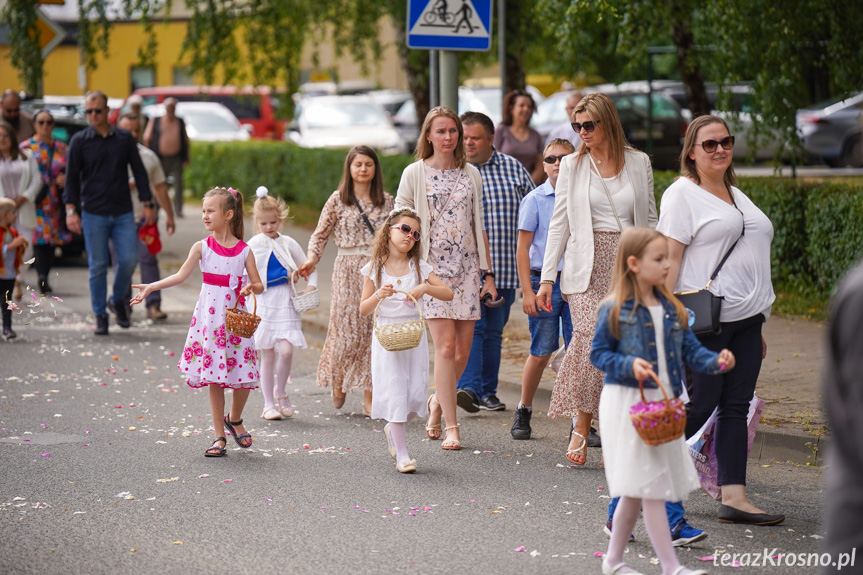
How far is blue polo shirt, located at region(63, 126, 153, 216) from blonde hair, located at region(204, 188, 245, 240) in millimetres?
3975

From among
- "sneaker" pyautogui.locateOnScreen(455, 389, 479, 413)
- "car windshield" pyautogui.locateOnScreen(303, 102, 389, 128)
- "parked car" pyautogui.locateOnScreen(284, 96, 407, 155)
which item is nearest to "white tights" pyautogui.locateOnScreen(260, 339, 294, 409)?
"sneaker" pyautogui.locateOnScreen(455, 389, 479, 413)

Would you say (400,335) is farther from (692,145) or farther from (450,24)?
(450,24)

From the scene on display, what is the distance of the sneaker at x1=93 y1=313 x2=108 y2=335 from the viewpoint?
412 inches

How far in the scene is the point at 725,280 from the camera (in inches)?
205

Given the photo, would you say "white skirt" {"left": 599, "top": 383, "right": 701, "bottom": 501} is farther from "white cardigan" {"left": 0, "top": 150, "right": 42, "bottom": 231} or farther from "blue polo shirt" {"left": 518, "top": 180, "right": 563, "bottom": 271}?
"white cardigan" {"left": 0, "top": 150, "right": 42, "bottom": 231}

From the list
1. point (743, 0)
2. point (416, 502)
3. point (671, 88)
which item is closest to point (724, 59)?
point (743, 0)

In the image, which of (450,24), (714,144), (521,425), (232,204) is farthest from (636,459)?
(450,24)

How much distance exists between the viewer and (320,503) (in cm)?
561

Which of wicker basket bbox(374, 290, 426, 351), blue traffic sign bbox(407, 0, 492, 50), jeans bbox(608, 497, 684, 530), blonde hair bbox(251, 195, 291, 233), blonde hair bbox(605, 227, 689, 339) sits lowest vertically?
jeans bbox(608, 497, 684, 530)

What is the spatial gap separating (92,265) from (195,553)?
20.4 ft

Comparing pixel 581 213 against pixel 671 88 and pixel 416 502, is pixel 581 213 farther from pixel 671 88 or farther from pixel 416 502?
pixel 671 88

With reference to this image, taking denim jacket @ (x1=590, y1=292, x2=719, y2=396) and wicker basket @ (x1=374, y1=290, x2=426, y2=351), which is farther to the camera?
wicker basket @ (x1=374, y1=290, x2=426, y2=351)

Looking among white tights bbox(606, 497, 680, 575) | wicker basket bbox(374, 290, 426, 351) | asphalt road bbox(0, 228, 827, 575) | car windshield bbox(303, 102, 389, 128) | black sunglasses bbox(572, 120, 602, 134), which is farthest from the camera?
car windshield bbox(303, 102, 389, 128)

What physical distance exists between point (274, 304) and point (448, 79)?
2.42 m
